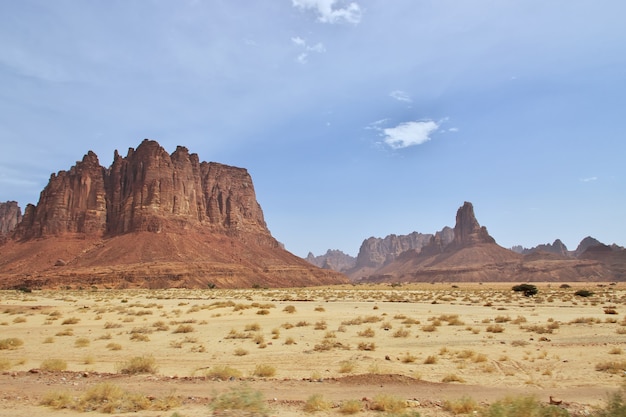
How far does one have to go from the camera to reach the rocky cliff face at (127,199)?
398ft

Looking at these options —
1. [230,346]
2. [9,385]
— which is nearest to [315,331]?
[230,346]

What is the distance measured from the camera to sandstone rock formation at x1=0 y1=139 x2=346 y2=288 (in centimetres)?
9438

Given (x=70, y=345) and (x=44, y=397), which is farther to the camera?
(x=70, y=345)

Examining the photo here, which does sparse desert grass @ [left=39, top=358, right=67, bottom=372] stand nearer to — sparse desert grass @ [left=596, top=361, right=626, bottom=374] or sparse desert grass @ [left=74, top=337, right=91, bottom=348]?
sparse desert grass @ [left=74, top=337, right=91, bottom=348]

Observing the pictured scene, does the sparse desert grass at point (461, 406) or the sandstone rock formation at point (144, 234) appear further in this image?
the sandstone rock formation at point (144, 234)

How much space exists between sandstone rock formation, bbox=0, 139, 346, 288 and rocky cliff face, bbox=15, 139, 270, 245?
12.4 inches

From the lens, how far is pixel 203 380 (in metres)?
10.7

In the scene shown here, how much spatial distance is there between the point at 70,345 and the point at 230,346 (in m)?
6.78

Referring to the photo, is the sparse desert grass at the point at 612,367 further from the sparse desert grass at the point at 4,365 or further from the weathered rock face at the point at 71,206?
the weathered rock face at the point at 71,206

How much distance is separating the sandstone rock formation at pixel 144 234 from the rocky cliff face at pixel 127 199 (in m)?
0.31

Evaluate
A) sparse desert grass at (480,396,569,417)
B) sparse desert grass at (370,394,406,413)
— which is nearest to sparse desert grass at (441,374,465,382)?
sparse desert grass at (370,394,406,413)

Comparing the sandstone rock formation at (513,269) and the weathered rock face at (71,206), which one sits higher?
the weathered rock face at (71,206)

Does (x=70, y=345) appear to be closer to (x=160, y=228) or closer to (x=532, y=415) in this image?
(x=532, y=415)

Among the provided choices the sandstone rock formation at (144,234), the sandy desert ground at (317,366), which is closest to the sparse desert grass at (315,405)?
the sandy desert ground at (317,366)
